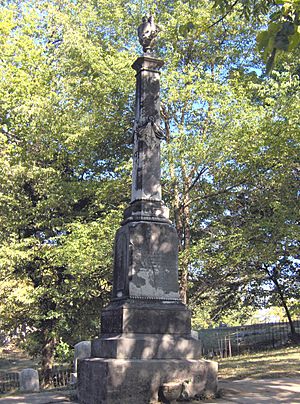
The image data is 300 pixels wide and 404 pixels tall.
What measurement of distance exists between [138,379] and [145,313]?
1.02 m

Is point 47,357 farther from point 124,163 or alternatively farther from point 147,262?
point 147,262

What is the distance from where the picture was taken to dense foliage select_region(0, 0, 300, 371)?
14914 millimetres

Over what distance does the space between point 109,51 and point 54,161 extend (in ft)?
16.8

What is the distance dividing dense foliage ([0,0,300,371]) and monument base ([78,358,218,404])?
7.60m

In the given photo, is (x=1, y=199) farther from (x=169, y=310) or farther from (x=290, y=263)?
(x=290, y=263)

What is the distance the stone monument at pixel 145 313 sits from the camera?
20.0 feet

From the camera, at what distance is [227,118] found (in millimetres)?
14742

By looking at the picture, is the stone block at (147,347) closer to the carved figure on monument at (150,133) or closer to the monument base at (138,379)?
the monument base at (138,379)

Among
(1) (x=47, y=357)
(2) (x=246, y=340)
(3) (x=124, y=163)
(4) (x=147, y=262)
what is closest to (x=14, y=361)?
(1) (x=47, y=357)

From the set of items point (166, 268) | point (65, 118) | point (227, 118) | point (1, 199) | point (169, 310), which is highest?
point (65, 118)

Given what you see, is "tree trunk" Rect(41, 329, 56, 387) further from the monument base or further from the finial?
the finial

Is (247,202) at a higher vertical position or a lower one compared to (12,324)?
higher

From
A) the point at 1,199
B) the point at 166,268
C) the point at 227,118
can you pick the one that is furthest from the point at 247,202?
the point at 166,268

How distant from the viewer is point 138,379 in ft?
19.9
